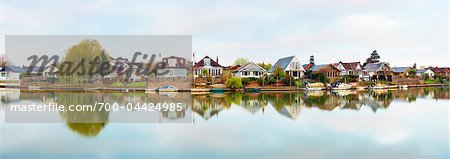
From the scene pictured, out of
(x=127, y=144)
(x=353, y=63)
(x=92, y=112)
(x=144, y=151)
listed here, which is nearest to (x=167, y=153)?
(x=144, y=151)

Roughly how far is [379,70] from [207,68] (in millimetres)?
29880

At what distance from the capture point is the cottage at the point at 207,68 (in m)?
45.3

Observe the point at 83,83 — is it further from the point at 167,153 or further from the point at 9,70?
the point at 167,153

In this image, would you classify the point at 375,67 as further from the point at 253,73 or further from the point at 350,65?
the point at 253,73

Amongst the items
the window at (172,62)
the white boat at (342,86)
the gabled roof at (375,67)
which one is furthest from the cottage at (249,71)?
the gabled roof at (375,67)

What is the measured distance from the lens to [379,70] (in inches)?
2216

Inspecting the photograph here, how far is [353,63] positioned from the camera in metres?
56.6

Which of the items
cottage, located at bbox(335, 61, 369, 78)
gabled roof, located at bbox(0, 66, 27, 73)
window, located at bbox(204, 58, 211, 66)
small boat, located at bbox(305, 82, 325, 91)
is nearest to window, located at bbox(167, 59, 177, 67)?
window, located at bbox(204, 58, 211, 66)

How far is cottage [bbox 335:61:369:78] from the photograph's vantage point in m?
54.5

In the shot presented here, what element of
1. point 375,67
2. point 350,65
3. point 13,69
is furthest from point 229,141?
point 13,69

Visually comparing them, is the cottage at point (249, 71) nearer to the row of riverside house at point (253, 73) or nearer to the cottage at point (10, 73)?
the row of riverside house at point (253, 73)

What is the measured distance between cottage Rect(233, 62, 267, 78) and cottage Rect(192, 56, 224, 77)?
2684 millimetres

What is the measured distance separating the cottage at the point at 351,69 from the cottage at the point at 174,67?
24.5m

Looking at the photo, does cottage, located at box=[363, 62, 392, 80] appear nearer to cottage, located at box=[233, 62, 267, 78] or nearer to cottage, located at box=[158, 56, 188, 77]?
cottage, located at box=[233, 62, 267, 78]
